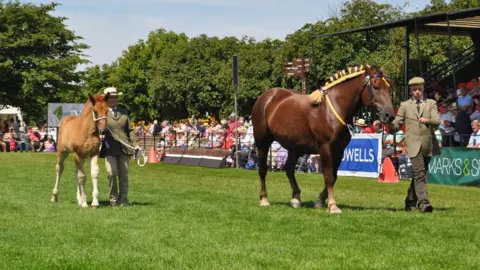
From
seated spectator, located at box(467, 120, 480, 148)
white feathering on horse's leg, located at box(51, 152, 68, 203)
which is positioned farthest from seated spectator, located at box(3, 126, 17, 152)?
white feathering on horse's leg, located at box(51, 152, 68, 203)

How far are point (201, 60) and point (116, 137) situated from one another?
64.9 m

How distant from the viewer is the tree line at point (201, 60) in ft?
167

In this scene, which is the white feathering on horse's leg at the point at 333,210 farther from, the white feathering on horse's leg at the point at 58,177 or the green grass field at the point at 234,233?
the white feathering on horse's leg at the point at 58,177

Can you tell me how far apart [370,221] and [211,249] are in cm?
323

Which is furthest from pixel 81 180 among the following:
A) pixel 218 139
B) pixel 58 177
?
pixel 218 139

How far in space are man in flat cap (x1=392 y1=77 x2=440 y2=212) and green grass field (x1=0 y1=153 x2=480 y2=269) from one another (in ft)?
2.09

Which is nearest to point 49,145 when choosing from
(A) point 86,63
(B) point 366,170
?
(A) point 86,63

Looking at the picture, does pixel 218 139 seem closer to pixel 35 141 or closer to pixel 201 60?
pixel 35 141

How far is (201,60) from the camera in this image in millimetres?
78375

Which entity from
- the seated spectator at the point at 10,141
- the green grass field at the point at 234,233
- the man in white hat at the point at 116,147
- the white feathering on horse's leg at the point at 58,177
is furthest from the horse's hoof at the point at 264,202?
the seated spectator at the point at 10,141

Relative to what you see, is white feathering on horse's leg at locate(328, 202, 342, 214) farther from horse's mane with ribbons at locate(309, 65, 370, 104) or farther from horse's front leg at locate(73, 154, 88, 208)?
horse's front leg at locate(73, 154, 88, 208)

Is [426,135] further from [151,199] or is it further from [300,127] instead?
[151,199]

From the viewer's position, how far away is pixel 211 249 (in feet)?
29.3

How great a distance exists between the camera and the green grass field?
821 cm
